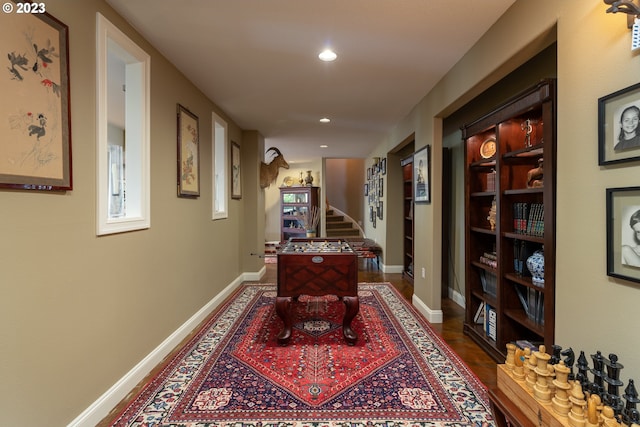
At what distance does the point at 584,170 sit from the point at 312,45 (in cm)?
200

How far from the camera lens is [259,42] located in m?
2.45

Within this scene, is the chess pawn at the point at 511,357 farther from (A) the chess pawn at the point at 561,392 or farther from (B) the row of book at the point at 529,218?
(B) the row of book at the point at 529,218

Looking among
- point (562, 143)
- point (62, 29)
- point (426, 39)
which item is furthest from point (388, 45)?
point (62, 29)

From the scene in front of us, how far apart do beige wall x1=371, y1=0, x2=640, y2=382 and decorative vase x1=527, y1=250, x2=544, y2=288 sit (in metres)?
0.59

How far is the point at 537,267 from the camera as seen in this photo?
225cm

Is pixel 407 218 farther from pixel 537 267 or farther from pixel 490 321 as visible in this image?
pixel 537 267

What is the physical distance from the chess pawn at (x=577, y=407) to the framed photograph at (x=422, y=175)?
2542mm

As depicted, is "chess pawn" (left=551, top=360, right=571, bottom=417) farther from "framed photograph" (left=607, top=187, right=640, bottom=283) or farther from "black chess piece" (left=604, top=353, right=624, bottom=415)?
"framed photograph" (left=607, top=187, right=640, bottom=283)

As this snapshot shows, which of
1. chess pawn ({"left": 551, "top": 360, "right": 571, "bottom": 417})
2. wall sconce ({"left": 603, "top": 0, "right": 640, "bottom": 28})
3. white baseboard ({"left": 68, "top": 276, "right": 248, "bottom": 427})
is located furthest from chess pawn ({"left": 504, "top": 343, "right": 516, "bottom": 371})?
white baseboard ({"left": 68, "top": 276, "right": 248, "bottom": 427})

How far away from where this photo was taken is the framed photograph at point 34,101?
1.37 metres

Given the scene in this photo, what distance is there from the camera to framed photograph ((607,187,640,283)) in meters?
1.22

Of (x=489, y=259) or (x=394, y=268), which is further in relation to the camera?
(x=394, y=268)

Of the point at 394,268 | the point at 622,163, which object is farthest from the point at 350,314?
the point at 394,268

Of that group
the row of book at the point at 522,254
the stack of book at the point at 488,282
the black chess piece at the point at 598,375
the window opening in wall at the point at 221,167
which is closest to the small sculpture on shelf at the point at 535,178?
the row of book at the point at 522,254
